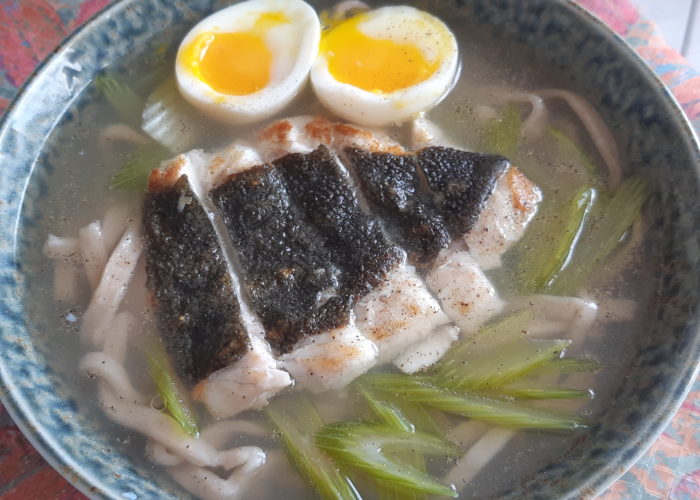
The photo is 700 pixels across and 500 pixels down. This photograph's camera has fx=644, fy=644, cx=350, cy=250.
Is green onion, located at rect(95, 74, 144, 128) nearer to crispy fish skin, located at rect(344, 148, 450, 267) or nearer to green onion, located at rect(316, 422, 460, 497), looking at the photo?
crispy fish skin, located at rect(344, 148, 450, 267)

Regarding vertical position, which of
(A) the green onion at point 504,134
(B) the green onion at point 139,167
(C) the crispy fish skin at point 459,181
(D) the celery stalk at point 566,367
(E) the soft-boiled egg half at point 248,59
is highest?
(E) the soft-boiled egg half at point 248,59

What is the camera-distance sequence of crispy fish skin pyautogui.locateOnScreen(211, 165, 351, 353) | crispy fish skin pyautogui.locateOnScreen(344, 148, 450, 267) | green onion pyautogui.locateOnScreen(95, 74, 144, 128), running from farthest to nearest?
1. green onion pyautogui.locateOnScreen(95, 74, 144, 128)
2. crispy fish skin pyautogui.locateOnScreen(344, 148, 450, 267)
3. crispy fish skin pyautogui.locateOnScreen(211, 165, 351, 353)

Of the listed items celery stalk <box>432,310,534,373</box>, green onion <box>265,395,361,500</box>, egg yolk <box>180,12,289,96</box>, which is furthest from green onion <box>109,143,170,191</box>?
celery stalk <box>432,310,534,373</box>

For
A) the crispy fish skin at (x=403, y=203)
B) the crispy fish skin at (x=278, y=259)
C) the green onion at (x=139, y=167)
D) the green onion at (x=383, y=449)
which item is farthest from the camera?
the green onion at (x=139, y=167)

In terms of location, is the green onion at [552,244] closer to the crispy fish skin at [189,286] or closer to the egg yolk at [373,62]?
the egg yolk at [373,62]

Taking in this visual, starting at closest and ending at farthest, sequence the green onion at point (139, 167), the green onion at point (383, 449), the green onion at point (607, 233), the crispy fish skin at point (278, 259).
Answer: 1. the green onion at point (383, 449)
2. the crispy fish skin at point (278, 259)
3. the green onion at point (607, 233)
4. the green onion at point (139, 167)

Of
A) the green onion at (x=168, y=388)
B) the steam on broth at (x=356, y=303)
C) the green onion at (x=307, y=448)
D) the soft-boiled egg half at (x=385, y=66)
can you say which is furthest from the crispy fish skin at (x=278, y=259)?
the soft-boiled egg half at (x=385, y=66)

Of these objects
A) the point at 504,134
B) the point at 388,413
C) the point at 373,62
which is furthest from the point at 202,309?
the point at 504,134
